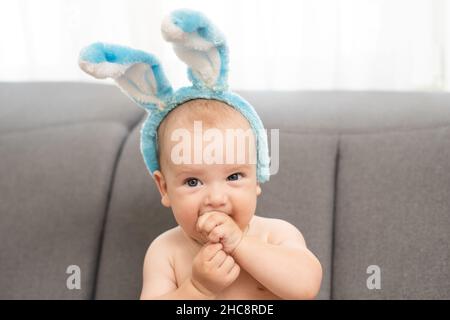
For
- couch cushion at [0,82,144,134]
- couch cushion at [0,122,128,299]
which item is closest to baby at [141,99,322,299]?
couch cushion at [0,122,128,299]

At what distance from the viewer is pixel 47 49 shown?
205 cm

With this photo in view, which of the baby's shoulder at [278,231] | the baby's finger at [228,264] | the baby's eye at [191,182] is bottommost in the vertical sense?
the baby's finger at [228,264]

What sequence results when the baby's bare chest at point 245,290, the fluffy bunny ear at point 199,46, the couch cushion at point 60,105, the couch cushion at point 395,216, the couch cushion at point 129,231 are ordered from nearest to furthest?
the fluffy bunny ear at point 199,46 → the baby's bare chest at point 245,290 → the couch cushion at point 395,216 → the couch cushion at point 129,231 → the couch cushion at point 60,105

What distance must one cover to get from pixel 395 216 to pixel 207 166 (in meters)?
0.48

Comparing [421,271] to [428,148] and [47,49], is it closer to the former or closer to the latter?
[428,148]

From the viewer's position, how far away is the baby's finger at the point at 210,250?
101 centimetres

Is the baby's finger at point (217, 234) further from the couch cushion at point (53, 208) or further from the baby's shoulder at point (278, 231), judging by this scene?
the couch cushion at point (53, 208)

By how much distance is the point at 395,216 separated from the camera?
4.17 feet

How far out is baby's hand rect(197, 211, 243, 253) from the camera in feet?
3.30

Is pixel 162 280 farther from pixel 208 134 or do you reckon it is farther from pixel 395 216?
pixel 395 216

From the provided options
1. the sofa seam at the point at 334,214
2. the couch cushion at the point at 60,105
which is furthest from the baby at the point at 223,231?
the couch cushion at the point at 60,105

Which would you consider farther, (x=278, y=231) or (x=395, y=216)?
(x=395, y=216)

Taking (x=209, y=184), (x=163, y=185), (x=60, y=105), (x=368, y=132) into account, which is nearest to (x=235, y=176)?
(x=209, y=184)

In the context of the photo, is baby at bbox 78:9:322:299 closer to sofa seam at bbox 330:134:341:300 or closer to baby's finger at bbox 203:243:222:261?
baby's finger at bbox 203:243:222:261
